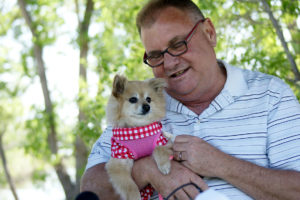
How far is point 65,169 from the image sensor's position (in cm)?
782

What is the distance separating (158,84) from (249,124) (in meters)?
0.73

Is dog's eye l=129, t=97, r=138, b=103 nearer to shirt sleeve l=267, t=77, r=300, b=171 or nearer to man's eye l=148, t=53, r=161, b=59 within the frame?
man's eye l=148, t=53, r=161, b=59

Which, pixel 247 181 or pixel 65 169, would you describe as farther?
pixel 65 169

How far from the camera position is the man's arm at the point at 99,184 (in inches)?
79.3

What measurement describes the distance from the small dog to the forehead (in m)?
0.29

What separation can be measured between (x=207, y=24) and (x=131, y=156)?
1.20 meters

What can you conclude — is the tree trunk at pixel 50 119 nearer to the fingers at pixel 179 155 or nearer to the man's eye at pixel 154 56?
the man's eye at pixel 154 56

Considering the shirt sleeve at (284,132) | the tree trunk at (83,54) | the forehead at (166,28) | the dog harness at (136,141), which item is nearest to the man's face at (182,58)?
the forehead at (166,28)

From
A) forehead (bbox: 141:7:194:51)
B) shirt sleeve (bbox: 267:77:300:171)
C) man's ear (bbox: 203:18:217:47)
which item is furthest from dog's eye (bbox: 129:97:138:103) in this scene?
shirt sleeve (bbox: 267:77:300:171)

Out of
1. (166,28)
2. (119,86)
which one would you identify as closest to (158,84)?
(119,86)

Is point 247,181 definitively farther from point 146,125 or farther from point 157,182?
point 146,125

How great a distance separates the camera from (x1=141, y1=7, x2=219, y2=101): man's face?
225 cm

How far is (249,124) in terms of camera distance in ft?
6.52

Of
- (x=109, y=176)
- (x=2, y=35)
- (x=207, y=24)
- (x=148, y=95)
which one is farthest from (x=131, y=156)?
(x=2, y=35)
